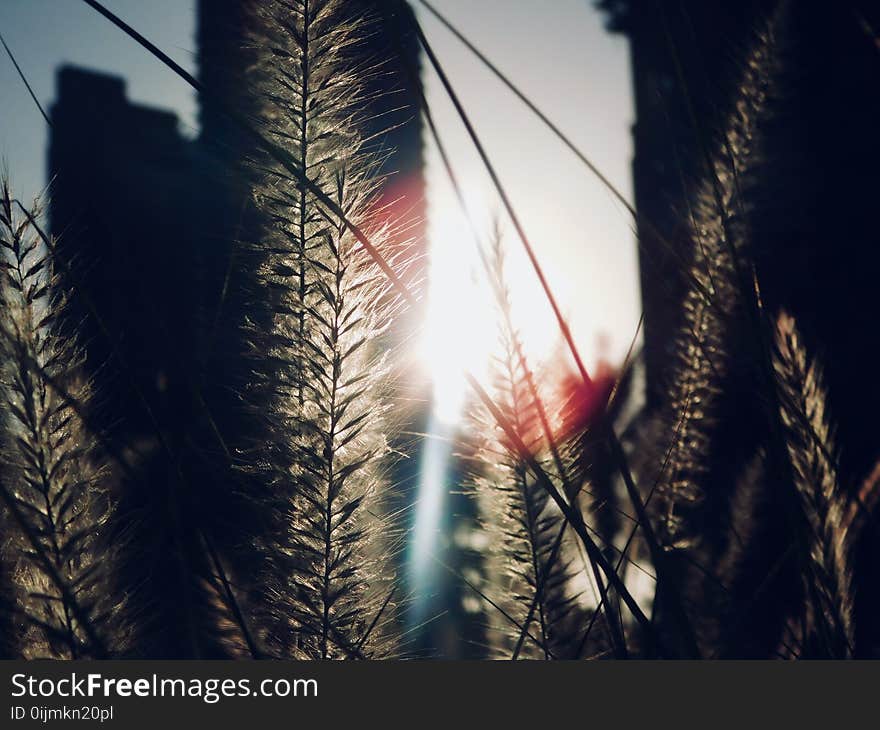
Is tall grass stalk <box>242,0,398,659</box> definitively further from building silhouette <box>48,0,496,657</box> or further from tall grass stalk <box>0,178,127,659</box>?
tall grass stalk <box>0,178,127,659</box>

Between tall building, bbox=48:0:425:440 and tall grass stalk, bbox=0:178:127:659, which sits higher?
tall building, bbox=48:0:425:440

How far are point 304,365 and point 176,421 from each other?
9.3 inches

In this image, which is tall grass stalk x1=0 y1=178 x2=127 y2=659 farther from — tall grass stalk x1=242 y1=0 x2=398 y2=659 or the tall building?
tall grass stalk x1=242 y1=0 x2=398 y2=659

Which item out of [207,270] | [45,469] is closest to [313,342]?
[45,469]

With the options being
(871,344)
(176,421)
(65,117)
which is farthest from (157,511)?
(871,344)

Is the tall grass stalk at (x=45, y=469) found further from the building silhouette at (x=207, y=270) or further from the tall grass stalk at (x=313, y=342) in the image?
the tall grass stalk at (x=313, y=342)

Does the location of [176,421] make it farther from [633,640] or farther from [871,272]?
[871,272]

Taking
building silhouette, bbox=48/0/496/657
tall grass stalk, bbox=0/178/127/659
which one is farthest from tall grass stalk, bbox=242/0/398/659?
tall grass stalk, bbox=0/178/127/659

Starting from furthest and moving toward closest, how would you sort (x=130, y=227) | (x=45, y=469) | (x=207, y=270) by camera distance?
1. (x=207, y=270)
2. (x=130, y=227)
3. (x=45, y=469)

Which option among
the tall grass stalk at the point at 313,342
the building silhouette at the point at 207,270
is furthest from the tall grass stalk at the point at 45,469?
the tall grass stalk at the point at 313,342

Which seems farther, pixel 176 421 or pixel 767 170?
pixel 767 170

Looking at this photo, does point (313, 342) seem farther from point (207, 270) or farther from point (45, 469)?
point (207, 270)

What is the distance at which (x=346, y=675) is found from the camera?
60 cm

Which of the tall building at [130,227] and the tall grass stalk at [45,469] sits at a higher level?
the tall building at [130,227]
